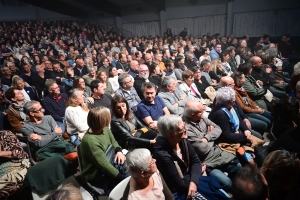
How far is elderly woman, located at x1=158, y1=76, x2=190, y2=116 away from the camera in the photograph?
328 cm

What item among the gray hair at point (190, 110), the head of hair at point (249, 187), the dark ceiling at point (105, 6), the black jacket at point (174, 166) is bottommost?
the black jacket at point (174, 166)

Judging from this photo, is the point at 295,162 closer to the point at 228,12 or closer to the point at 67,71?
the point at 67,71

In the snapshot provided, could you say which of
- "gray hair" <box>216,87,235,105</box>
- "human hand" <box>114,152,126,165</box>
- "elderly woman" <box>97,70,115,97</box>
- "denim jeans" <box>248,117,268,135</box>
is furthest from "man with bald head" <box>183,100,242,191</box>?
"elderly woman" <box>97,70,115,97</box>

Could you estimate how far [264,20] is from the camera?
11.2 meters

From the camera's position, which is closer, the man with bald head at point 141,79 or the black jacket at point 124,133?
the black jacket at point 124,133

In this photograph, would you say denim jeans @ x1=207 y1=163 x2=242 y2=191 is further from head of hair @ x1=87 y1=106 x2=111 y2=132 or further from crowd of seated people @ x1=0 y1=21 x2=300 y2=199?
head of hair @ x1=87 y1=106 x2=111 y2=132

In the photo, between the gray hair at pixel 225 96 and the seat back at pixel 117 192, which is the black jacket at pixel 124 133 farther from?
the gray hair at pixel 225 96

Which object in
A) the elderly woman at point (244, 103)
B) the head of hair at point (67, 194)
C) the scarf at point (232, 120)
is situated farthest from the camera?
the elderly woman at point (244, 103)

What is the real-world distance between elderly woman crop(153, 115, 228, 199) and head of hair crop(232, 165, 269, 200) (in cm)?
56

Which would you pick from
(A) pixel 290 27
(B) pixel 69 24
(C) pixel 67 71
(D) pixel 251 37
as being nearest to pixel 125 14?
(B) pixel 69 24

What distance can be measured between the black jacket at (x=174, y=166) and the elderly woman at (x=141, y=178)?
20 centimetres

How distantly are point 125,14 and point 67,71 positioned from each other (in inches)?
439

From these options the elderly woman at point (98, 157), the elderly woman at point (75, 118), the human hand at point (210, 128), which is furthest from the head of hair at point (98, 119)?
the human hand at point (210, 128)

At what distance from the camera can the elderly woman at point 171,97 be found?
328 cm
